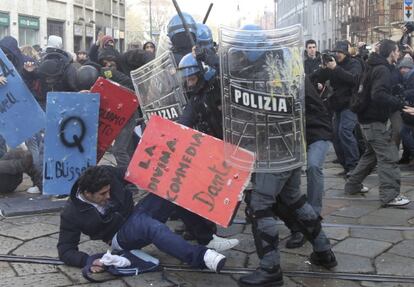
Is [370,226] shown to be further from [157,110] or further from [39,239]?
[39,239]

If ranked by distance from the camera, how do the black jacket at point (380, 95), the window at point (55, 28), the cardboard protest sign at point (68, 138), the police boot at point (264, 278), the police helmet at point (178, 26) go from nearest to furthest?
the police boot at point (264, 278), the police helmet at point (178, 26), the cardboard protest sign at point (68, 138), the black jacket at point (380, 95), the window at point (55, 28)

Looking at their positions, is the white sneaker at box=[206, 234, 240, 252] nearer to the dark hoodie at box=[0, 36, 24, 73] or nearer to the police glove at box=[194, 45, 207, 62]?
the police glove at box=[194, 45, 207, 62]

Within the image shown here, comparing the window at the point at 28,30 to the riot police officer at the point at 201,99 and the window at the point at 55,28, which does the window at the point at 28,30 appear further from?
the riot police officer at the point at 201,99

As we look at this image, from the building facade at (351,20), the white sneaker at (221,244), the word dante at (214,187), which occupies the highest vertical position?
the building facade at (351,20)

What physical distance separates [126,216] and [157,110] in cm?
91

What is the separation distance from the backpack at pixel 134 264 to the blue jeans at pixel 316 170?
4.58ft

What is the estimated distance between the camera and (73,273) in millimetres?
4094

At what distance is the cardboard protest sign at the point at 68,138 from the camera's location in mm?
5309

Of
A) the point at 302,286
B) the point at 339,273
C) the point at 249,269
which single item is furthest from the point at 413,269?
the point at 249,269

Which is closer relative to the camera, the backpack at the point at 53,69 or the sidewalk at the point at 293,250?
the sidewalk at the point at 293,250

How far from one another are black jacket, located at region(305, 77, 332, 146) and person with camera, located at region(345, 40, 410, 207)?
3.97ft

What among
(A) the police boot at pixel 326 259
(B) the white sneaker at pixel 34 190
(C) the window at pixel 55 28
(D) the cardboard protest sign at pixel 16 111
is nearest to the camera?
(A) the police boot at pixel 326 259

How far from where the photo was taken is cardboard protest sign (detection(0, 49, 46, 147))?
18.7 ft

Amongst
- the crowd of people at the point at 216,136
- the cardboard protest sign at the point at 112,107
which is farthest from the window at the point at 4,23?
the cardboard protest sign at the point at 112,107
